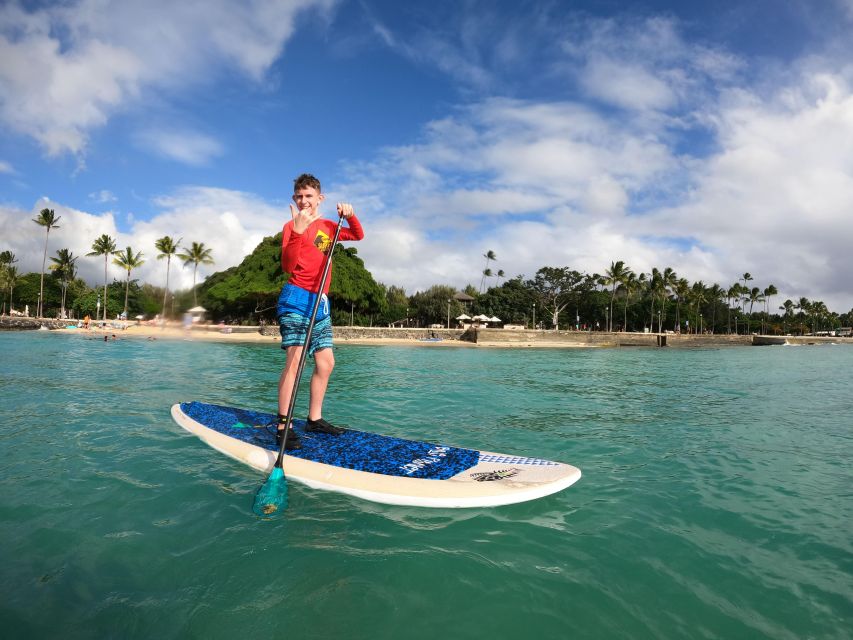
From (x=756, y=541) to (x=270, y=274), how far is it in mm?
→ 52500

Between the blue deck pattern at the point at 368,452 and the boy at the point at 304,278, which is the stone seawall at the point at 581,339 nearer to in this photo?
the blue deck pattern at the point at 368,452

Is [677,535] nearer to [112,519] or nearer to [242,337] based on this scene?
[112,519]

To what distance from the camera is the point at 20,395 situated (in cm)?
941

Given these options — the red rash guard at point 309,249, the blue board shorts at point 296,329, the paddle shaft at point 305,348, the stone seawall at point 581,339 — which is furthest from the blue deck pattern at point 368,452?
the stone seawall at point 581,339

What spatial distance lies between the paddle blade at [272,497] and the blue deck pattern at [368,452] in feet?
1.79

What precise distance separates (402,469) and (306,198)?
290cm

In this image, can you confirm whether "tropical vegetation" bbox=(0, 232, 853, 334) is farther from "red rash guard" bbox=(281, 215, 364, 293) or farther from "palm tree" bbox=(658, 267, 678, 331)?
"red rash guard" bbox=(281, 215, 364, 293)

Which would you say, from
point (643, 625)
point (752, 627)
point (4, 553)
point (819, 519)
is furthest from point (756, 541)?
point (4, 553)

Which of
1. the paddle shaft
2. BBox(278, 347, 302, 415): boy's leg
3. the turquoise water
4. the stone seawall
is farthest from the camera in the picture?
the stone seawall

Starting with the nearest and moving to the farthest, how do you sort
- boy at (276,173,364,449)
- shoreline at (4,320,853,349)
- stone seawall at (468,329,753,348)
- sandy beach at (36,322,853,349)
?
boy at (276,173,364,449) < sandy beach at (36,322,853,349) < shoreline at (4,320,853,349) < stone seawall at (468,329,753,348)

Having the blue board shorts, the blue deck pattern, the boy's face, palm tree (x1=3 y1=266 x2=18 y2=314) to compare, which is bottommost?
the blue deck pattern

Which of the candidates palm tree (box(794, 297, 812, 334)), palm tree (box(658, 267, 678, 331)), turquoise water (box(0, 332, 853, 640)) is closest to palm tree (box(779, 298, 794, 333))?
palm tree (box(794, 297, 812, 334))

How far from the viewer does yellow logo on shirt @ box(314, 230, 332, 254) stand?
15.5 ft

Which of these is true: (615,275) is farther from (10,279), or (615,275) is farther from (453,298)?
(10,279)
